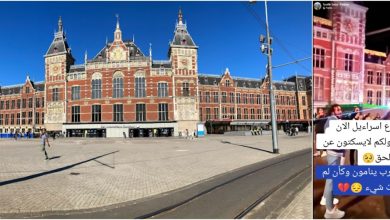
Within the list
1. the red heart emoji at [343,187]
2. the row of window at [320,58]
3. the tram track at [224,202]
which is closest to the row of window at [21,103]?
the tram track at [224,202]

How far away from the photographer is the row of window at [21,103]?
247ft

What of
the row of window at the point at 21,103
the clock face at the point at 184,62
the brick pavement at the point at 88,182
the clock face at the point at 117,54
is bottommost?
the brick pavement at the point at 88,182

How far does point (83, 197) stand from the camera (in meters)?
8.88

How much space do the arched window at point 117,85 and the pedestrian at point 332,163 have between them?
197ft

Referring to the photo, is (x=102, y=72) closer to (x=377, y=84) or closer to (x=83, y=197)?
(x=83, y=197)

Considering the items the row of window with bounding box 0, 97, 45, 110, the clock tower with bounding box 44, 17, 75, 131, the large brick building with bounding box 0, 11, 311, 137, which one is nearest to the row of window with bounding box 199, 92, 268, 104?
the large brick building with bounding box 0, 11, 311, 137

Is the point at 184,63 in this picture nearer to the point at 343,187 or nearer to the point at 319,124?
the point at 319,124

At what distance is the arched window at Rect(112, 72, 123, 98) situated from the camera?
62969mm

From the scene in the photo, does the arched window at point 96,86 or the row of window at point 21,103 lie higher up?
the arched window at point 96,86

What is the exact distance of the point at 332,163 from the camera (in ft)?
16.7

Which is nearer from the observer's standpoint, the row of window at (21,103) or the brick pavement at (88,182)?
the brick pavement at (88,182)

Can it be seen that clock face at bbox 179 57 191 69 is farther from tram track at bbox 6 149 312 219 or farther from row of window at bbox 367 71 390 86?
row of window at bbox 367 71 390 86

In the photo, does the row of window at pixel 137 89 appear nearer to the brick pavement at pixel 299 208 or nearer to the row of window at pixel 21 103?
the row of window at pixel 21 103

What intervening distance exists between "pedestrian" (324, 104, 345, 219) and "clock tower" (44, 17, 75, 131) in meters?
65.7
